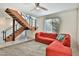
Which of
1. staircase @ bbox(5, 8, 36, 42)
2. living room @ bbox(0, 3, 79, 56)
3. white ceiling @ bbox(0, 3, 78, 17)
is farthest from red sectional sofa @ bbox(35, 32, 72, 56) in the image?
white ceiling @ bbox(0, 3, 78, 17)

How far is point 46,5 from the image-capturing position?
1780 mm

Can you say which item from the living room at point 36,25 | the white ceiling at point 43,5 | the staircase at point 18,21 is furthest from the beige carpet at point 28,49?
the white ceiling at point 43,5

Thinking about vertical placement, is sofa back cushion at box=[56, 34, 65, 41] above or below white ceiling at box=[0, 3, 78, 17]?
below

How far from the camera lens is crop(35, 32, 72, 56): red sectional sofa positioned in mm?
1736

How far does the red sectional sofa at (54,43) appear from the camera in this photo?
174cm

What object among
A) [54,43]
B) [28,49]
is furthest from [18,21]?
[54,43]

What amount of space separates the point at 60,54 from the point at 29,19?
0.70m

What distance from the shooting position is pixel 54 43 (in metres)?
1.76

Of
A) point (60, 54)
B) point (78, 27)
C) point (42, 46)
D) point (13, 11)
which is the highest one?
point (13, 11)

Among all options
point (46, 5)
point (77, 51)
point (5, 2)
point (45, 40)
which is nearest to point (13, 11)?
point (5, 2)

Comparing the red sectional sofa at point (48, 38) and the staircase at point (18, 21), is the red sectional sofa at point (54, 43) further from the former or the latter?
the staircase at point (18, 21)

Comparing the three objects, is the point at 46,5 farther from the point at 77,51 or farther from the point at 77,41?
the point at 77,51

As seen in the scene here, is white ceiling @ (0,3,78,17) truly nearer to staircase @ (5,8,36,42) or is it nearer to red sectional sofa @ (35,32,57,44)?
staircase @ (5,8,36,42)

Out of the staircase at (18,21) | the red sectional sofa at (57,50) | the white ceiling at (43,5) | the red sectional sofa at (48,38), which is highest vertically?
the white ceiling at (43,5)
